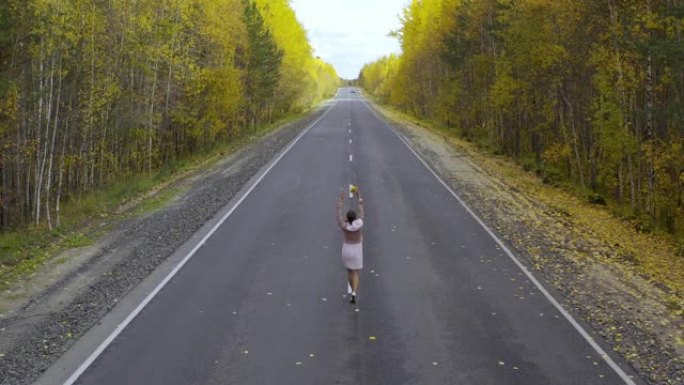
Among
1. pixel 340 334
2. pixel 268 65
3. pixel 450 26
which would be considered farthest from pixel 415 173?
pixel 268 65

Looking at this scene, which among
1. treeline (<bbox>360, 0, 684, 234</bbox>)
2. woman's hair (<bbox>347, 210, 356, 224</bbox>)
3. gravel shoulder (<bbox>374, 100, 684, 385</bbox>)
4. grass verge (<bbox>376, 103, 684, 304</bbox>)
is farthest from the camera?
treeline (<bbox>360, 0, 684, 234</bbox>)

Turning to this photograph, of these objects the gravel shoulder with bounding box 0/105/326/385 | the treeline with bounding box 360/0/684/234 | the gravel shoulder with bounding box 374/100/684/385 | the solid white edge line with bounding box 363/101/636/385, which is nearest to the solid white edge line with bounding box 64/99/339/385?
the gravel shoulder with bounding box 0/105/326/385

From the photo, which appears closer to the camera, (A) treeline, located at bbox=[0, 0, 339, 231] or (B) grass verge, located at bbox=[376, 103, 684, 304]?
(B) grass verge, located at bbox=[376, 103, 684, 304]

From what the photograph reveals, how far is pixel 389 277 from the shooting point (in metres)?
11.3

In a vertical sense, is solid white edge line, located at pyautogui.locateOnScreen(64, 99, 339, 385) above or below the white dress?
below

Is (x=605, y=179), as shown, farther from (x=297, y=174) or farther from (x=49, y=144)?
(x=49, y=144)

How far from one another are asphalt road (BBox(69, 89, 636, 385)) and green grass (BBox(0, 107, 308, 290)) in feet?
11.8

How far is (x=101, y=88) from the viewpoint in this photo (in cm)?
2109

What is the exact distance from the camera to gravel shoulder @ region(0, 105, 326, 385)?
8.23 meters

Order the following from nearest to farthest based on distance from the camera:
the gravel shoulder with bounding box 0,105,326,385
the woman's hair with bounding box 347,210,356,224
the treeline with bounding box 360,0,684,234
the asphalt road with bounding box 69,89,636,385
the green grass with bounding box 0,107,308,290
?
the asphalt road with bounding box 69,89,636,385, the gravel shoulder with bounding box 0,105,326,385, the woman's hair with bounding box 347,210,356,224, the green grass with bounding box 0,107,308,290, the treeline with bounding box 360,0,684,234

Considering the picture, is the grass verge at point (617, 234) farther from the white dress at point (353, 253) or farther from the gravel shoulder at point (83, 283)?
the gravel shoulder at point (83, 283)

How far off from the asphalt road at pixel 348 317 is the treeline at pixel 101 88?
7.81 m

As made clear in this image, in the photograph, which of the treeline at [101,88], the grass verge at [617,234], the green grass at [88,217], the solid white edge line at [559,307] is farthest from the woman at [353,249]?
the treeline at [101,88]

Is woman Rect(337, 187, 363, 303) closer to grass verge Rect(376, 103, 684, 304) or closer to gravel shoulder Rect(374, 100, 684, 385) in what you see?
gravel shoulder Rect(374, 100, 684, 385)
